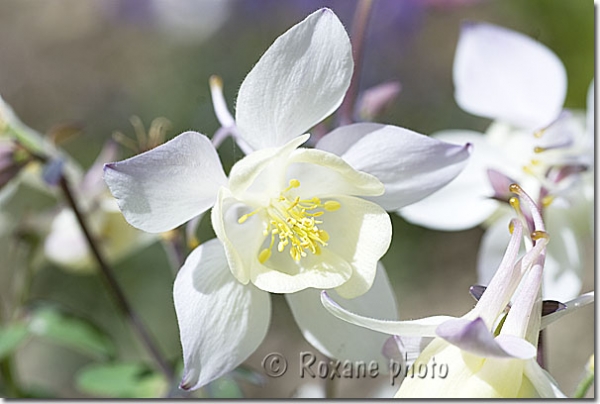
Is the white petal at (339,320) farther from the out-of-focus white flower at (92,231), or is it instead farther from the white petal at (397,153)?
the out-of-focus white flower at (92,231)

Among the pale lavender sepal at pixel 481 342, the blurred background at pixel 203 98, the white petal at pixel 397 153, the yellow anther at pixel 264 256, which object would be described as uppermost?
the white petal at pixel 397 153

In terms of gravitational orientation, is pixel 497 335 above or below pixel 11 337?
above

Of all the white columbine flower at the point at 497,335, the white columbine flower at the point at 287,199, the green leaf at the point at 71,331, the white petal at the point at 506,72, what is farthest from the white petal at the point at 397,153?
the green leaf at the point at 71,331

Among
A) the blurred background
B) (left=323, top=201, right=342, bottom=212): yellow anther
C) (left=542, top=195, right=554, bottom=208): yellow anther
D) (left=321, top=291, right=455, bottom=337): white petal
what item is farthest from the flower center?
the blurred background

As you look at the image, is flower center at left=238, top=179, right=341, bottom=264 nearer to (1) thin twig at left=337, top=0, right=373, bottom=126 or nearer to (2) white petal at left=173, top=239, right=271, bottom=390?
(2) white petal at left=173, top=239, right=271, bottom=390

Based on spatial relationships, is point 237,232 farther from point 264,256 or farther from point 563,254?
point 563,254

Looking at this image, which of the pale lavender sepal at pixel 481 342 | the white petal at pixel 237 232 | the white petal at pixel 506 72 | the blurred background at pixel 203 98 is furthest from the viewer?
the blurred background at pixel 203 98

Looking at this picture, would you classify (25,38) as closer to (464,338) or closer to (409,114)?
(409,114)

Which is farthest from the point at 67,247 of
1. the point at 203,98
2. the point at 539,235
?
the point at 203,98
